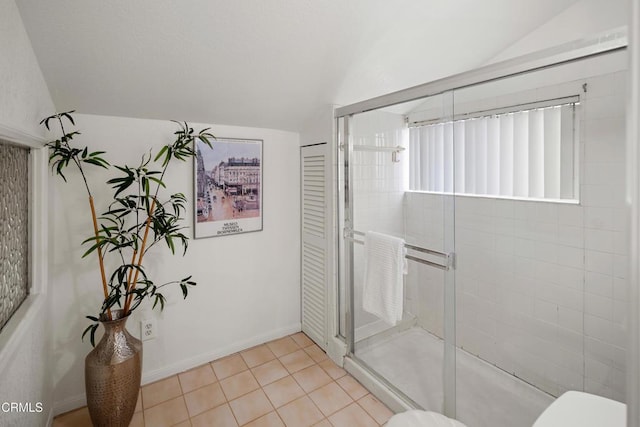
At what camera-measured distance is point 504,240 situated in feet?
6.31

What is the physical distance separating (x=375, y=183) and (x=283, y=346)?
1416mm

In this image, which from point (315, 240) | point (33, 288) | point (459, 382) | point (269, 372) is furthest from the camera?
point (315, 240)

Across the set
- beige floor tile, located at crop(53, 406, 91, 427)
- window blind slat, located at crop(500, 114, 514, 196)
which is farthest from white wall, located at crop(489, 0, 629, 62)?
beige floor tile, located at crop(53, 406, 91, 427)

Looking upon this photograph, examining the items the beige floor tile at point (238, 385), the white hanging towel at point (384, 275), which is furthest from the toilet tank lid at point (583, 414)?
the beige floor tile at point (238, 385)

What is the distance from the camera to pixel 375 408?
1.85 metres

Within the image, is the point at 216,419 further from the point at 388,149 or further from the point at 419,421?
the point at 388,149

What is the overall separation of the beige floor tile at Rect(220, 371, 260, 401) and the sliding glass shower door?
26.8 inches

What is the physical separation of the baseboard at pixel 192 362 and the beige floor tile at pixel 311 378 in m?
0.47

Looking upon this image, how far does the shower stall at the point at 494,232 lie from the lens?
1402 millimetres

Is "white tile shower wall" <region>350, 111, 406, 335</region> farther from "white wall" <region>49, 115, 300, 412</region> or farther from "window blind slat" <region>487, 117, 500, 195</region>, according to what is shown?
"white wall" <region>49, 115, 300, 412</region>

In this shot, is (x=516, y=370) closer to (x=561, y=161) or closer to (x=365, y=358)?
(x=365, y=358)

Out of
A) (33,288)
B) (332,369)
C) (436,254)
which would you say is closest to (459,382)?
(436,254)

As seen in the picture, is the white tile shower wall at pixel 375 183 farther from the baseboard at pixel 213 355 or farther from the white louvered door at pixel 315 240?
the baseboard at pixel 213 355

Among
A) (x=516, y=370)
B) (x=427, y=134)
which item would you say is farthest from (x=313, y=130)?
(x=516, y=370)
